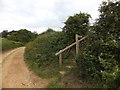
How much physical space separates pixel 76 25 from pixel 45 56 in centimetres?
257

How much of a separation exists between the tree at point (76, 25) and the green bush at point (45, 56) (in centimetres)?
71

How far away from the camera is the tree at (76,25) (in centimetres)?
1662

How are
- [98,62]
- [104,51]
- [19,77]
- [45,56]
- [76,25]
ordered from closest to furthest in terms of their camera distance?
1. [98,62]
2. [104,51]
3. [19,77]
4. [45,56]
5. [76,25]

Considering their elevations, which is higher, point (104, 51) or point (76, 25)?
point (76, 25)

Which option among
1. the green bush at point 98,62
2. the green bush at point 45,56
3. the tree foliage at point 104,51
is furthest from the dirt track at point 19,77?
the tree foliage at point 104,51

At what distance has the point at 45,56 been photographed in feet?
54.2

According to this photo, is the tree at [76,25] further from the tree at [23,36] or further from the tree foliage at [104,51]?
the tree at [23,36]

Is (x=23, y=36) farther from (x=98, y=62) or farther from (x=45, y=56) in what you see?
(x=98, y=62)

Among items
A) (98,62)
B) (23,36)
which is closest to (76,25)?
(98,62)

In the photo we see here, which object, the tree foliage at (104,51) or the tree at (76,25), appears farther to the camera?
the tree at (76,25)

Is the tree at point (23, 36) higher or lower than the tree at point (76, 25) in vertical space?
higher

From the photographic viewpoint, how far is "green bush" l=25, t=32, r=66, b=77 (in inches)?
570

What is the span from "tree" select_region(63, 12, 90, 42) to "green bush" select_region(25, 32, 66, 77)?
71cm

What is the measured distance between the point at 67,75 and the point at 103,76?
251cm
